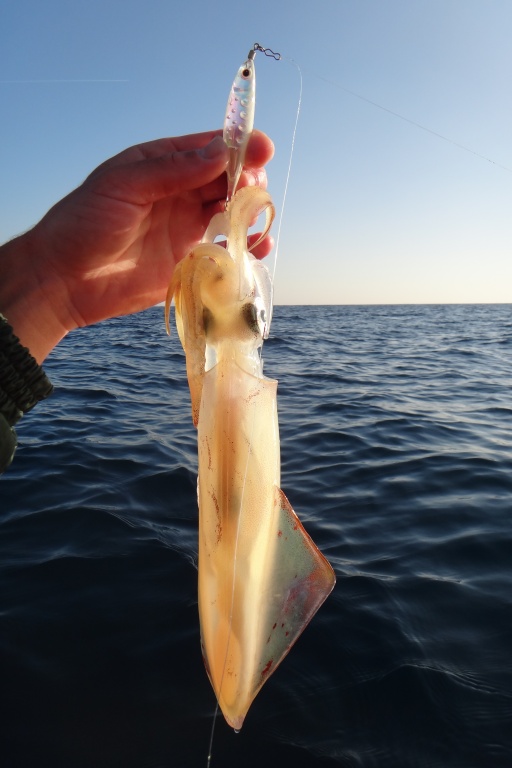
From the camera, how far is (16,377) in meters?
1.93

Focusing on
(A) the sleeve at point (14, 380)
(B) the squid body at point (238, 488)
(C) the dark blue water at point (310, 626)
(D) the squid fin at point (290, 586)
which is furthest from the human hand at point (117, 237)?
(C) the dark blue water at point (310, 626)

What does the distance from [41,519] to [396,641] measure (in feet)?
10.3

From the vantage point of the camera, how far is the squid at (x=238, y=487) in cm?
140

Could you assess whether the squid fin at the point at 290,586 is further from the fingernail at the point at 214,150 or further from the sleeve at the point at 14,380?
the fingernail at the point at 214,150

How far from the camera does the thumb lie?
176cm

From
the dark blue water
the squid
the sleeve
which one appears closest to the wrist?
the sleeve

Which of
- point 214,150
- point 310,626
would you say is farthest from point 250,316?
point 310,626

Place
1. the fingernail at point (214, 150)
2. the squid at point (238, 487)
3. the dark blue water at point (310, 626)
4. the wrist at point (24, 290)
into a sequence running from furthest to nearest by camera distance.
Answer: the dark blue water at point (310, 626)
the wrist at point (24, 290)
the fingernail at point (214, 150)
the squid at point (238, 487)

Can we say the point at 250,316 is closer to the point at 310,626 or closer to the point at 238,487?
the point at 238,487

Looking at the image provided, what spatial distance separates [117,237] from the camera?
2.10 m

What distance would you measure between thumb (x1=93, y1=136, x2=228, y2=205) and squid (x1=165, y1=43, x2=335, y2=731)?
1.11ft

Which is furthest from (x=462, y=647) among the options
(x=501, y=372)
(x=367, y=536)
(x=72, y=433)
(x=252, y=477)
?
(x=501, y=372)

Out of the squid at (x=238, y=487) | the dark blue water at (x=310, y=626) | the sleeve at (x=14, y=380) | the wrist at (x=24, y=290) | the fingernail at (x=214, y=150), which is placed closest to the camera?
the squid at (x=238, y=487)

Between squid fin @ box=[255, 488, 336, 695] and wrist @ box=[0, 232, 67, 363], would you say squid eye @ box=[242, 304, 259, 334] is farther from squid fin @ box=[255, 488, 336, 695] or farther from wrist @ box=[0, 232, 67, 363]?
wrist @ box=[0, 232, 67, 363]
